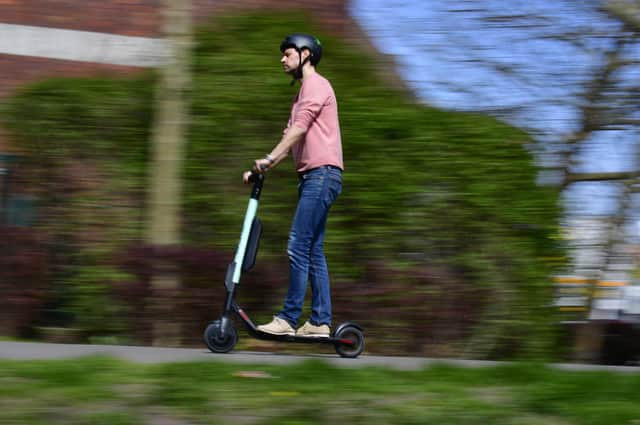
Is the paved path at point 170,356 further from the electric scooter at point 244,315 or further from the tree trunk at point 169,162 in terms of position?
the tree trunk at point 169,162

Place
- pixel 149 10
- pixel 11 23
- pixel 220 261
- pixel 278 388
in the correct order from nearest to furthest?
pixel 278 388 → pixel 220 261 → pixel 149 10 → pixel 11 23

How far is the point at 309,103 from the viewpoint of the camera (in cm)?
543

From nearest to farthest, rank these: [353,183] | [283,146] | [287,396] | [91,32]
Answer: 1. [287,396]
2. [283,146]
3. [353,183]
4. [91,32]

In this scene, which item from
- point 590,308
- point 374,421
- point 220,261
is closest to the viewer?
point 374,421

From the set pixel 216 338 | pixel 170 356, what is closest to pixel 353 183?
pixel 216 338

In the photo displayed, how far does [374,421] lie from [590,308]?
3863mm

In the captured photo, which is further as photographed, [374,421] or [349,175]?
[349,175]

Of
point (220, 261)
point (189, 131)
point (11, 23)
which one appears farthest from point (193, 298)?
point (11, 23)

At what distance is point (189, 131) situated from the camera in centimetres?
657

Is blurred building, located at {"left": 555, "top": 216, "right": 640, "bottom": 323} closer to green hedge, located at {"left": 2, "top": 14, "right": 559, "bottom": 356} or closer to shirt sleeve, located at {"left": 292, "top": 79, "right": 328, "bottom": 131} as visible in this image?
green hedge, located at {"left": 2, "top": 14, "right": 559, "bottom": 356}

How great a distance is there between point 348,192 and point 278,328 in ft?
4.62

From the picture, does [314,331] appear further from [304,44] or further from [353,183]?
[304,44]

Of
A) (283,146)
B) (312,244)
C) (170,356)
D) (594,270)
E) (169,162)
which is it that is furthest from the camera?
(594,270)

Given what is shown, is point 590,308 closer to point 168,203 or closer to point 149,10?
point 168,203
